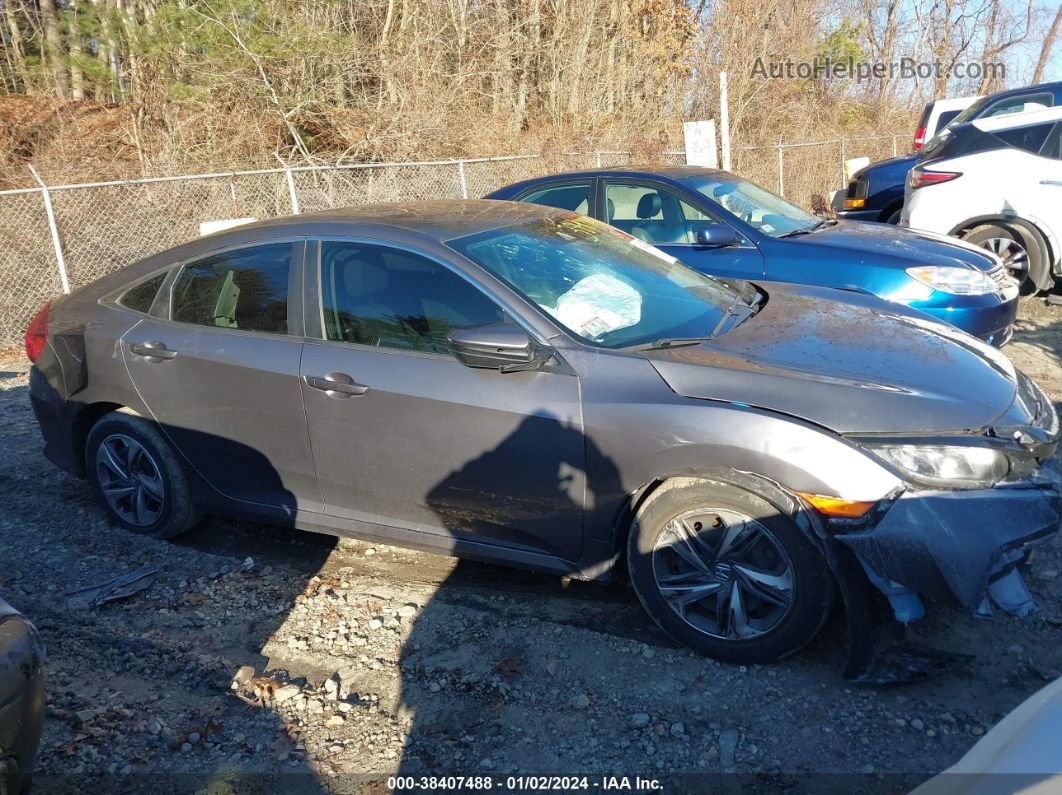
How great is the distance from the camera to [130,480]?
15.0 ft

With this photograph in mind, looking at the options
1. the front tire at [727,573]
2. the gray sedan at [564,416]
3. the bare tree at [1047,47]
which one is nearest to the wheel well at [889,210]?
the gray sedan at [564,416]

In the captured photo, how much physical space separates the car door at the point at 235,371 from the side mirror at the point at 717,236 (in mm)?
3101

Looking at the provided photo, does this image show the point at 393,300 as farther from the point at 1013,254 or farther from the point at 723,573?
the point at 1013,254

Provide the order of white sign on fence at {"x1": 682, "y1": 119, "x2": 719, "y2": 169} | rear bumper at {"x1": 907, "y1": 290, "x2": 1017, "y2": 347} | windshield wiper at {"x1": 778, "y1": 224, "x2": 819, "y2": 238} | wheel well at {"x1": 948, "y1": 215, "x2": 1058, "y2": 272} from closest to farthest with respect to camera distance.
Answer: rear bumper at {"x1": 907, "y1": 290, "x2": 1017, "y2": 347} < windshield wiper at {"x1": 778, "y1": 224, "x2": 819, "y2": 238} < wheel well at {"x1": 948, "y1": 215, "x2": 1058, "y2": 272} < white sign on fence at {"x1": 682, "y1": 119, "x2": 719, "y2": 169}

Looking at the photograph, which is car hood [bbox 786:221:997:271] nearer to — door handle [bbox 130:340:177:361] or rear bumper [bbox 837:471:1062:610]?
rear bumper [bbox 837:471:1062:610]

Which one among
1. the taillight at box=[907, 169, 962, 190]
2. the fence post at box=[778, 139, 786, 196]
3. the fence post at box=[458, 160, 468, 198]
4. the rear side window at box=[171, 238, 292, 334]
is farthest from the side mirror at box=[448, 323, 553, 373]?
the fence post at box=[778, 139, 786, 196]

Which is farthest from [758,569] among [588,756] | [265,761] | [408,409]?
[265,761]

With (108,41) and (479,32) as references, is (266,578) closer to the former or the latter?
(108,41)

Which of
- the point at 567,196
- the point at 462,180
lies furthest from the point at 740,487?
the point at 462,180

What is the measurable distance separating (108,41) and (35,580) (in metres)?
14.1

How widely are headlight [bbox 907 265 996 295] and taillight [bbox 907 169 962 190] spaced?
2.92 m

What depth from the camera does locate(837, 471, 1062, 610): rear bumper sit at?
2.80 metres

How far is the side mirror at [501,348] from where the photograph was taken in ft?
10.9

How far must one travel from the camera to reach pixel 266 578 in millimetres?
4242
